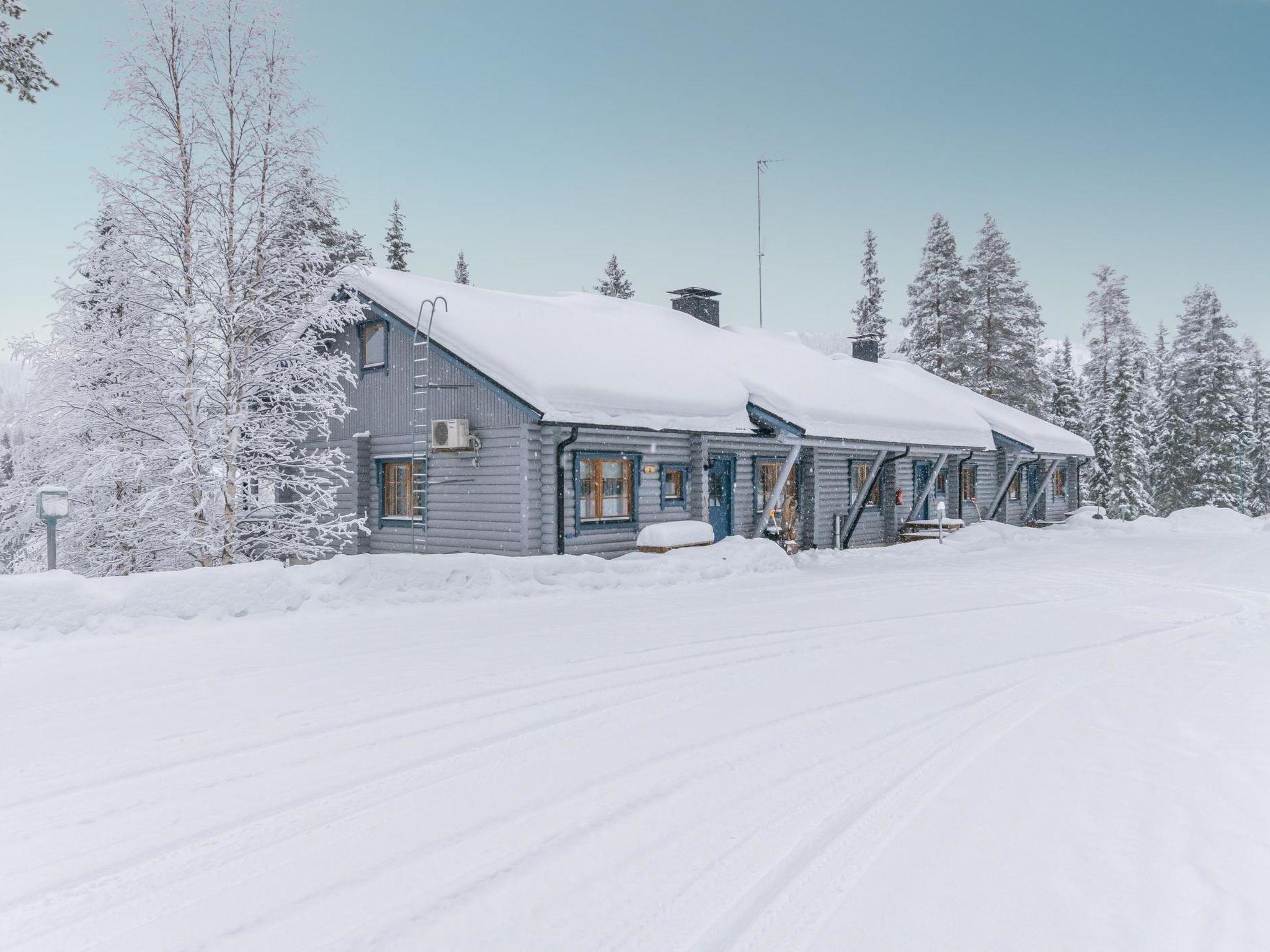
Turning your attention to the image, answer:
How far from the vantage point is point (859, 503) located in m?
20.8

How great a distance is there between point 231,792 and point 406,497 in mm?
12881

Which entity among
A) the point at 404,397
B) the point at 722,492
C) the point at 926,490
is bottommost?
the point at 926,490

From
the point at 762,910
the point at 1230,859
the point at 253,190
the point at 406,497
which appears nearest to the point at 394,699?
the point at 762,910

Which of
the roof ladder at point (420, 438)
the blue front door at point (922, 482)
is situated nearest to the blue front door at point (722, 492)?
the roof ladder at point (420, 438)

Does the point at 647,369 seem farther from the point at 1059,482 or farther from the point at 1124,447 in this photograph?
the point at 1124,447

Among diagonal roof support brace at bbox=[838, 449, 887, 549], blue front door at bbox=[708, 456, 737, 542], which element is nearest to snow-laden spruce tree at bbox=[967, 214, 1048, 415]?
diagonal roof support brace at bbox=[838, 449, 887, 549]

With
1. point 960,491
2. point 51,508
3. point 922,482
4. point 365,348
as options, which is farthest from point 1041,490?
point 51,508

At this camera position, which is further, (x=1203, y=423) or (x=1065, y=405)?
(x=1065, y=405)

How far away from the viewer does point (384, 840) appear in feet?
12.1

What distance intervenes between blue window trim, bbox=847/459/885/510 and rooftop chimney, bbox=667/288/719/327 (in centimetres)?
586

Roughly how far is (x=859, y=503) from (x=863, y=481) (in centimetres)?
205

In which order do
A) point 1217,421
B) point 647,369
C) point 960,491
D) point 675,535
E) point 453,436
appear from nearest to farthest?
point 453,436 → point 675,535 → point 647,369 → point 960,491 → point 1217,421

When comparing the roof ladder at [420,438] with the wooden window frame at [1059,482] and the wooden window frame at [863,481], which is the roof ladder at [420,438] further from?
the wooden window frame at [1059,482]

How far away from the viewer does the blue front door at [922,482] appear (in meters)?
24.2
